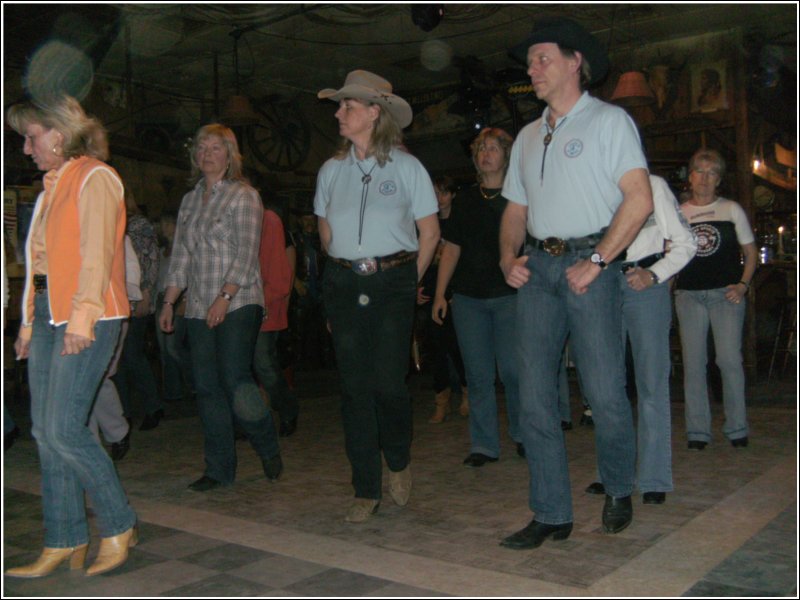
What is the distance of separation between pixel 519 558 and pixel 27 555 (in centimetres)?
185

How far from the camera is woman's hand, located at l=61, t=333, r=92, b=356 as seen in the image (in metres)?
3.15

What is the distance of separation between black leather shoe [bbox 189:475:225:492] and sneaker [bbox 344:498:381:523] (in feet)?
3.27

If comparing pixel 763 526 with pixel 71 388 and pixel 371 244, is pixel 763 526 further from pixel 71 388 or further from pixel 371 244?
pixel 71 388

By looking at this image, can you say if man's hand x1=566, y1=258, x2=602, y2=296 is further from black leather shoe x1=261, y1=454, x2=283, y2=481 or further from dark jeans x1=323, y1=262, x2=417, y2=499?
black leather shoe x1=261, y1=454, x2=283, y2=481

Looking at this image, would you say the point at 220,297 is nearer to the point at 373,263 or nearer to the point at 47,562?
the point at 373,263

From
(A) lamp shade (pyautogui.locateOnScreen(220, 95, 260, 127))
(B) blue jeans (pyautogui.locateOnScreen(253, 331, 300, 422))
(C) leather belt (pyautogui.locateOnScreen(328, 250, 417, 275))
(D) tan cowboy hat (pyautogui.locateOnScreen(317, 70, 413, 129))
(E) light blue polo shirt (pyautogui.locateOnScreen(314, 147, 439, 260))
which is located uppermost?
(A) lamp shade (pyautogui.locateOnScreen(220, 95, 260, 127))

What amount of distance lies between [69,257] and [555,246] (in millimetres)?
1778

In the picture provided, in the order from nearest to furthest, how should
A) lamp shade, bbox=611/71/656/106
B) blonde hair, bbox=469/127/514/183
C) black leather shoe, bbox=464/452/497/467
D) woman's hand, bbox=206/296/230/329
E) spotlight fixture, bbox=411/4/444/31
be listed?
1. woman's hand, bbox=206/296/230/329
2. black leather shoe, bbox=464/452/497/467
3. blonde hair, bbox=469/127/514/183
4. spotlight fixture, bbox=411/4/444/31
5. lamp shade, bbox=611/71/656/106

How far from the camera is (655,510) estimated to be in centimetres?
419

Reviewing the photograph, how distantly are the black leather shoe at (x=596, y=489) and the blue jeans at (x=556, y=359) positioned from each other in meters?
0.84

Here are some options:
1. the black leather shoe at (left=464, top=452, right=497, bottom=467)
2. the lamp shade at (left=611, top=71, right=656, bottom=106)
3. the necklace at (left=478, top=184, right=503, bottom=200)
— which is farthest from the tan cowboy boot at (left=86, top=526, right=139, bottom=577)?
the lamp shade at (left=611, top=71, right=656, bottom=106)

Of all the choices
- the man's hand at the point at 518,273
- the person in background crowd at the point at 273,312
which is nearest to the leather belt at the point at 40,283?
the man's hand at the point at 518,273

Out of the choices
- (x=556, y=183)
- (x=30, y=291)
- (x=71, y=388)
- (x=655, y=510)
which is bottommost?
(x=655, y=510)

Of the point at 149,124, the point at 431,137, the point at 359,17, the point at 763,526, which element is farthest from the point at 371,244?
the point at 431,137
